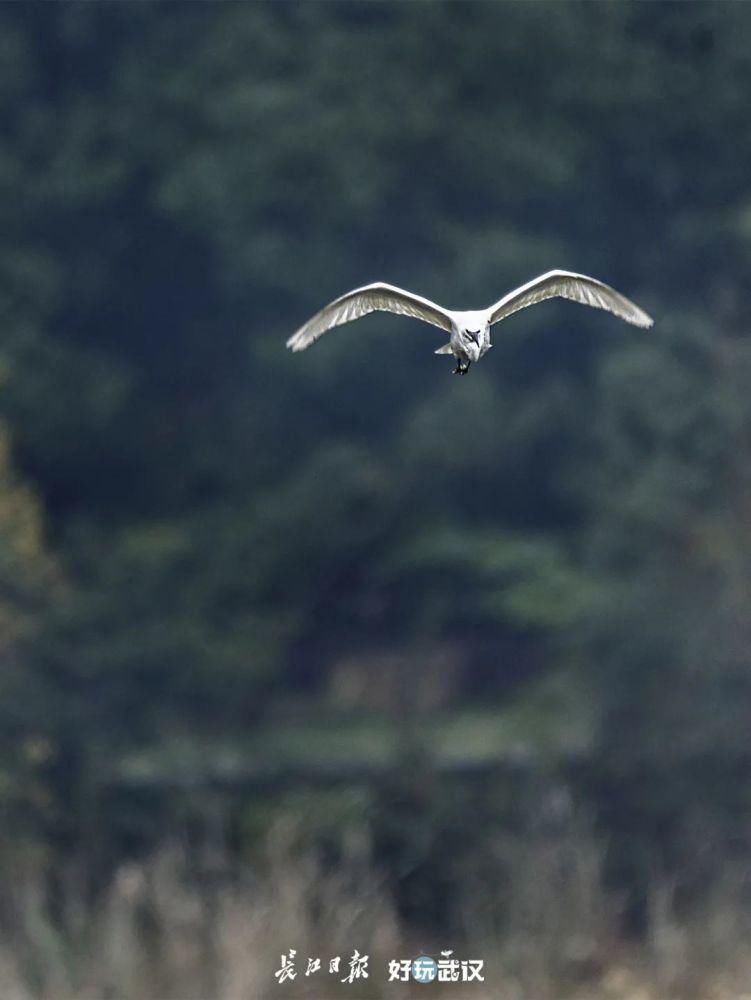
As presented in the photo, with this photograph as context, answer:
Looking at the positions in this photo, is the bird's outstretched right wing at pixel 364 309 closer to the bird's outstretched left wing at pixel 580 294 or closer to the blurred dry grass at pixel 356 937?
the bird's outstretched left wing at pixel 580 294

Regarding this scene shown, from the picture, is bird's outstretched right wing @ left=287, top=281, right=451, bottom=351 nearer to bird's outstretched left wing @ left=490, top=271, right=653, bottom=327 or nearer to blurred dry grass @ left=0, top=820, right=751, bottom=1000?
bird's outstretched left wing @ left=490, top=271, right=653, bottom=327

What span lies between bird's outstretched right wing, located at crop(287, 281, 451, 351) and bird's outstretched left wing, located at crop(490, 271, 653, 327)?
26cm

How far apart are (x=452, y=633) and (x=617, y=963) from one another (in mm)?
5249

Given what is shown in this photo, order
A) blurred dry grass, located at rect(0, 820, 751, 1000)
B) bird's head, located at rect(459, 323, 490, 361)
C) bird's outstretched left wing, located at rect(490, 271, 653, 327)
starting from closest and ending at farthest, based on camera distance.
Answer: bird's head, located at rect(459, 323, 490, 361) < bird's outstretched left wing, located at rect(490, 271, 653, 327) < blurred dry grass, located at rect(0, 820, 751, 1000)

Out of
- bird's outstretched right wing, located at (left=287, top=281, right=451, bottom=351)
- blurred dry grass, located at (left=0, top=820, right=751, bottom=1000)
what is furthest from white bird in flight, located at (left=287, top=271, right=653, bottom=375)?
blurred dry grass, located at (left=0, top=820, right=751, bottom=1000)

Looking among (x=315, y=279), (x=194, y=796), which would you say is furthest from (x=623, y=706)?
(x=315, y=279)

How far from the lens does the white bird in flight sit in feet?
15.8

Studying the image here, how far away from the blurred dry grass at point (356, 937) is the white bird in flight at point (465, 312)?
105 inches

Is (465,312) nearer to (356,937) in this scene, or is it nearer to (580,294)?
(580,294)

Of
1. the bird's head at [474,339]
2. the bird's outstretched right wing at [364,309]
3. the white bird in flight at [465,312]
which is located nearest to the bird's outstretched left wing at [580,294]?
the white bird in flight at [465,312]

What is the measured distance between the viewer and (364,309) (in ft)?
17.4

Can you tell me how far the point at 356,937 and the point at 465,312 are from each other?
10.5 feet

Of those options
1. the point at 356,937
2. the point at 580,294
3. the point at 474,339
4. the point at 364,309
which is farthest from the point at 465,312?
the point at 356,937

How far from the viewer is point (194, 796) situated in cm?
1091
